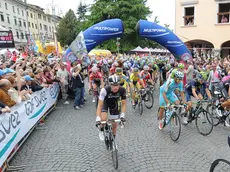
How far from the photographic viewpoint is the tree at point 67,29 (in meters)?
55.3

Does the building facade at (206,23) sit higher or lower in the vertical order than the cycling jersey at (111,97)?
higher

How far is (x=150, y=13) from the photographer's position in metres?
40.1

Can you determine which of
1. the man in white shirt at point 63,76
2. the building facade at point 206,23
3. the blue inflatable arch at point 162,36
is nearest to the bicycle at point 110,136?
the man in white shirt at point 63,76

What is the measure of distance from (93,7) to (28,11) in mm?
35503

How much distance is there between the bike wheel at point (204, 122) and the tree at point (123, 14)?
102 ft

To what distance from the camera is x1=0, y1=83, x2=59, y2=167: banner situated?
13.8ft

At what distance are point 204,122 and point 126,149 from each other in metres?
2.53

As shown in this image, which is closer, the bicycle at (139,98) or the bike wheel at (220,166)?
the bike wheel at (220,166)

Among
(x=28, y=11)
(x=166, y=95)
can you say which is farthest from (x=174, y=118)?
(x=28, y=11)

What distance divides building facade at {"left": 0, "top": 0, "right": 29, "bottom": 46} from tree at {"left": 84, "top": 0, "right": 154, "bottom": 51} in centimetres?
2103

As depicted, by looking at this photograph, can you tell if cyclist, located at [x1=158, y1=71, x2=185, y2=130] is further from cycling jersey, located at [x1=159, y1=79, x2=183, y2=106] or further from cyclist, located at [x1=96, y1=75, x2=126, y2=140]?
cyclist, located at [x1=96, y1=75, x2=126, y2=140]

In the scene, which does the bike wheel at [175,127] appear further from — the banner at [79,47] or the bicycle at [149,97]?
the banner at [79,47]

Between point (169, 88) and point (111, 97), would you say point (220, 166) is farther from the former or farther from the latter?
point (169, 88)

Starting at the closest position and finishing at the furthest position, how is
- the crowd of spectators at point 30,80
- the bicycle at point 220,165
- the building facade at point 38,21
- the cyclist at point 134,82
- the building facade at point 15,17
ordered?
the bicycle at point 220,165 < the crowd of spectators at point 30,80 < the cyclist at point 134,82 < the building facade at point 15,17 < the building facade at point 38,21
